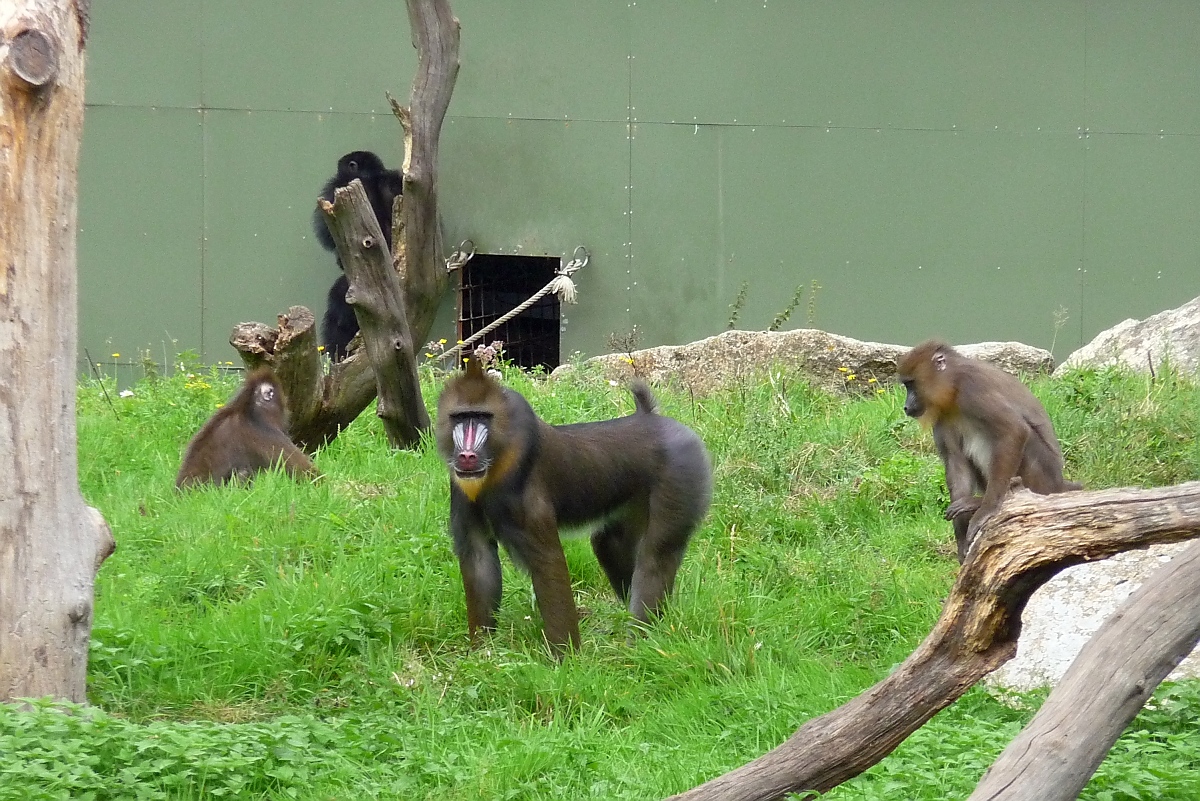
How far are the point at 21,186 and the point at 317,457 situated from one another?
4.03 metres

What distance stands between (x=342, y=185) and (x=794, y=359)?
4530mm

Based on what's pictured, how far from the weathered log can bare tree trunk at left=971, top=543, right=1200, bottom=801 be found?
5.54 metres

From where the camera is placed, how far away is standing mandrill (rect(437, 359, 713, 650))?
5340mm

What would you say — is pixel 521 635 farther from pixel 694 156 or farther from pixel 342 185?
pixel 694 156

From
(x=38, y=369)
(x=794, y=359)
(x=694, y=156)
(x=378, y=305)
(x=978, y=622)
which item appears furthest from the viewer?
(x=694, y=156)

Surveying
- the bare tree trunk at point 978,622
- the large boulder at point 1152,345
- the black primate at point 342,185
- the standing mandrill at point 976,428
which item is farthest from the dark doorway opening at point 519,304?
the bare tree trunk at point 978,622

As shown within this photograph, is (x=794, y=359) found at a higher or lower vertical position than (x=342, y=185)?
lower

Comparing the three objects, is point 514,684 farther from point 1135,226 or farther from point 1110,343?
point 1135,226

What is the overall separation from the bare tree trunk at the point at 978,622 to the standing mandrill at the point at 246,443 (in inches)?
177

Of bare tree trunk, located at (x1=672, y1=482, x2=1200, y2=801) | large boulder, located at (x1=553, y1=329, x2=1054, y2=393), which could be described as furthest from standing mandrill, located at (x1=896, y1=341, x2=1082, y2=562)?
large boulder, located at (x1=553, y1=329, x2=1054, y2=393)

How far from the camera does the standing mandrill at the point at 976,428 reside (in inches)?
229

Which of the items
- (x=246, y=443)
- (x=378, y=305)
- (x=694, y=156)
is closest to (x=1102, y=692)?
(x=378, y=305)

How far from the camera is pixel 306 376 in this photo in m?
7.74

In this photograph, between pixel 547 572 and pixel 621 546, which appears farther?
pixel 621 546
